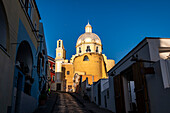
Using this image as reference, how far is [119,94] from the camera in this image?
43.5 ft

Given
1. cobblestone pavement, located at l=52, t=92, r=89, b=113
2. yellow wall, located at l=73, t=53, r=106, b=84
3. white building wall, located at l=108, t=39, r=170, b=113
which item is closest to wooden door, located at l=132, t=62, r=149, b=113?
white building wall, located at l=108, t=39, r=170, b=113

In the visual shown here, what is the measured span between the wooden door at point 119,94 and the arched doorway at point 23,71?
20.9 feet

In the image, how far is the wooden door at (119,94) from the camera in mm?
12812

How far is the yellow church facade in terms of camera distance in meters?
40.8

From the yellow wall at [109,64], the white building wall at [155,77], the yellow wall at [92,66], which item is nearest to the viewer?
the white building wall at [155,77]

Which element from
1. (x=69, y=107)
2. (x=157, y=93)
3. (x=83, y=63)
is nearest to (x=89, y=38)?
(x=83, y=63)

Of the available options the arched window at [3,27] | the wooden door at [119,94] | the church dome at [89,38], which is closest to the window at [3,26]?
the arched window at [3,27]

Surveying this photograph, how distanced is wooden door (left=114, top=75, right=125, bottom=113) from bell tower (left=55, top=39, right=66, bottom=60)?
35353 mm

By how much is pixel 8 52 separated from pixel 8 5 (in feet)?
7.03

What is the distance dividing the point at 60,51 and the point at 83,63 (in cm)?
1087

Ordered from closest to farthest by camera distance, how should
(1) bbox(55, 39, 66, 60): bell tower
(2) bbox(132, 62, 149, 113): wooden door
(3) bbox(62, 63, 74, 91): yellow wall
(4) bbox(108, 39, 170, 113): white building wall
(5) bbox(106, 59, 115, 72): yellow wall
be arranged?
(4) bbox(108, 39, 170, 113): white building wall < (2) bbox(132, 62, 149, 113): wooden door < (5) bbox(106, 59, 115, 72): yellow wall < (3) bbox(62, 63, 74, 91): yellow wall < (1) bbox(55, 39, 66, 60): bell tower

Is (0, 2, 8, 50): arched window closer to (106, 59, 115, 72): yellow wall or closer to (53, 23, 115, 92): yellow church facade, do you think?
(53, 23, 115, 92): yellow church facade

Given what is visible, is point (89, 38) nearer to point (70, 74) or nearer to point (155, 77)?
point (70, 74)

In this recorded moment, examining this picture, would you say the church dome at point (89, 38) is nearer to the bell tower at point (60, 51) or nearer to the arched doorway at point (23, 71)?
the bell tower at point (60, 51)
